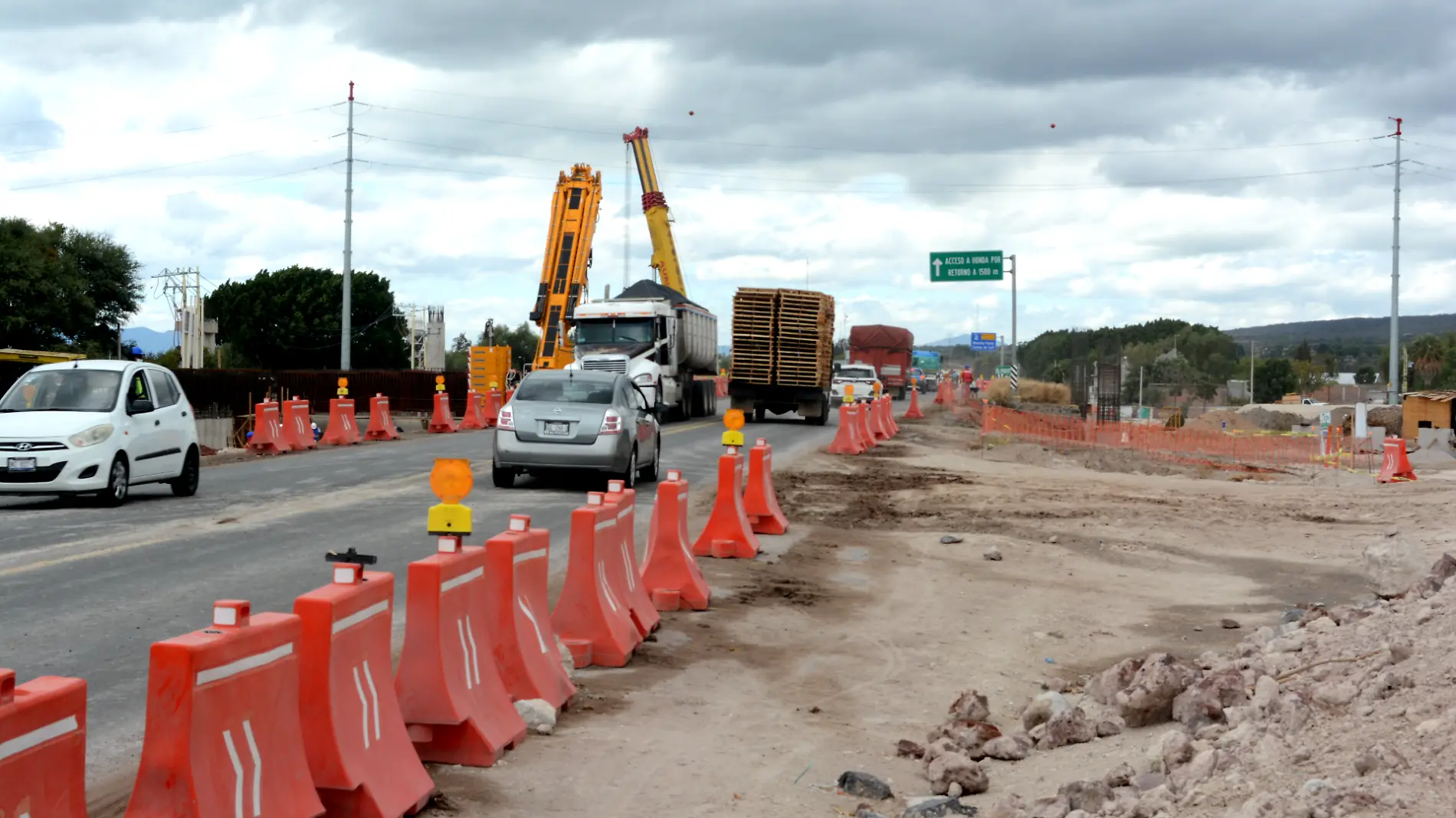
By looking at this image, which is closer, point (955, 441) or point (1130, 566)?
point (1130, 566)

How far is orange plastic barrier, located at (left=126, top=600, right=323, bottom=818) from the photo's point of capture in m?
4.11

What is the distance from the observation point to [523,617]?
7070 mm

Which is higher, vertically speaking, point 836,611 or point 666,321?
point 666,321

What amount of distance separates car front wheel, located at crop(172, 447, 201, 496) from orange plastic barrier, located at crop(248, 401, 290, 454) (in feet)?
29.2

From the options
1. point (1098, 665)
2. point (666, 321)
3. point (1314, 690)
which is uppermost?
point (666, 321)

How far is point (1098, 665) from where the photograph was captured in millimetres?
9742

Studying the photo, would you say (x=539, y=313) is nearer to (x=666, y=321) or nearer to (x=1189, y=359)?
(x=666, y=321)

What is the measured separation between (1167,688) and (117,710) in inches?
206

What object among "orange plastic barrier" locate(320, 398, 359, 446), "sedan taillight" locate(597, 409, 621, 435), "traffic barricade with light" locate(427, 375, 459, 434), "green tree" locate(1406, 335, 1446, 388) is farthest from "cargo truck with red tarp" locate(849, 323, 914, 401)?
"green tree" locate(1406, 335, 1446, 388)

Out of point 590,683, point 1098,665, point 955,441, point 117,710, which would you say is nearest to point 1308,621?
point 1098,665

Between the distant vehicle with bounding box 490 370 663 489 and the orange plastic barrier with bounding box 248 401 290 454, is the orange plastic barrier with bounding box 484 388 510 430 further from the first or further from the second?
the distant vehicle with bounding box 490 370 663 489

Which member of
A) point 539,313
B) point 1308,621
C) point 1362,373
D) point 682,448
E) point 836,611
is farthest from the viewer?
point 1362,373

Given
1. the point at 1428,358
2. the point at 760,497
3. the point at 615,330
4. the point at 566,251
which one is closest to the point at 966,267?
the point at 566,251

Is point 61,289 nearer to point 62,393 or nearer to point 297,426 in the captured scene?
point 297,426
